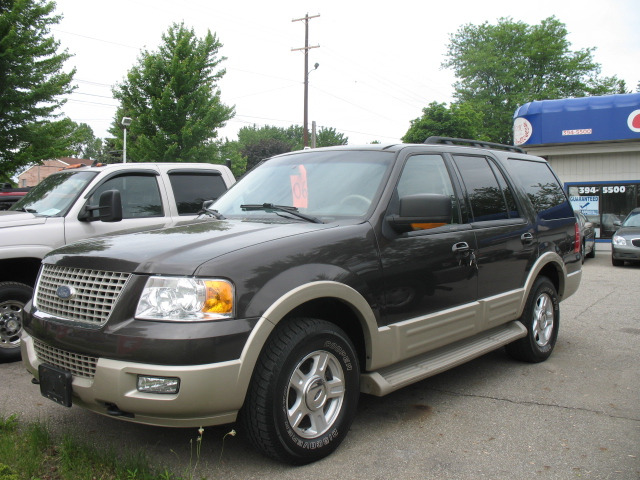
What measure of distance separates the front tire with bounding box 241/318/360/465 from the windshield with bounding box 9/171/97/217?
3.58m

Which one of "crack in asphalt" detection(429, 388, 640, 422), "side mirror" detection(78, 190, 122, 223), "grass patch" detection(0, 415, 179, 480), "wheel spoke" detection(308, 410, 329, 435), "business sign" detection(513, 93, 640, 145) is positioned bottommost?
"crack in asphalt" detection(429, 388, 640, 422)

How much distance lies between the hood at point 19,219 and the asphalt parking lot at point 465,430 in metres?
1.29

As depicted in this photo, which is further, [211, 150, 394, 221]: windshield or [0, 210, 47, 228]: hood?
[0, 210, 47, 228]: hood

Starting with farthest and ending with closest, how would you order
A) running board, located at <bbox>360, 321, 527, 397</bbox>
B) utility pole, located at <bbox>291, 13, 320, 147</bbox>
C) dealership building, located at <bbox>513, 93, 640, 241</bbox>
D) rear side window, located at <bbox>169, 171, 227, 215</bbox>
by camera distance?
utility pole, located at <bbox>291, 13, 320, 147</bbox> → dealership building, located at <bbox>513, 93, 640, 241</bbox> → rear side window, located at <bbox>169, 171, 227, 215</bbox> → running board, located at <bbox>360, 321, 527, 397</bbox>

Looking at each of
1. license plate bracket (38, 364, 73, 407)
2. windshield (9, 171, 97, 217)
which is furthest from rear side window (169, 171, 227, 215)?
license plate bracket (38, 364, 73, 407)

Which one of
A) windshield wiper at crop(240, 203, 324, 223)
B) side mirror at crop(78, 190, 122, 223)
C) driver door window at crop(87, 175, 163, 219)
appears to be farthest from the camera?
driver door window at crop(87, 175, 163, 219)

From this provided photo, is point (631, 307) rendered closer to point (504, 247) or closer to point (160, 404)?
point (504, 247)

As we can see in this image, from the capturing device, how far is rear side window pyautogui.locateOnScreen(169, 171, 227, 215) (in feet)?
22.0

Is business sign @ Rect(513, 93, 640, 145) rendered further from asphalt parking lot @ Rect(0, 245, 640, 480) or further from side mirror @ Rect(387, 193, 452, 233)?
side mirror @ Rect(387, 193, 452, 233)

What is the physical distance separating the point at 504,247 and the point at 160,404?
10.5ft

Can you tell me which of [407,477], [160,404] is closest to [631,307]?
[407,477]

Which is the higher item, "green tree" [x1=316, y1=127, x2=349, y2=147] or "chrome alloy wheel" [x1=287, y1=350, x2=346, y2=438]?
"green tree" [x1=316, y1=127, x2=349, y2=147]

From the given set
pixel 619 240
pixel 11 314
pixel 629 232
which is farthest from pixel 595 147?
pixel 11 314

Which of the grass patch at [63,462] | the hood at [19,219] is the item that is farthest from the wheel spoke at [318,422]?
the hood at [19,219]
